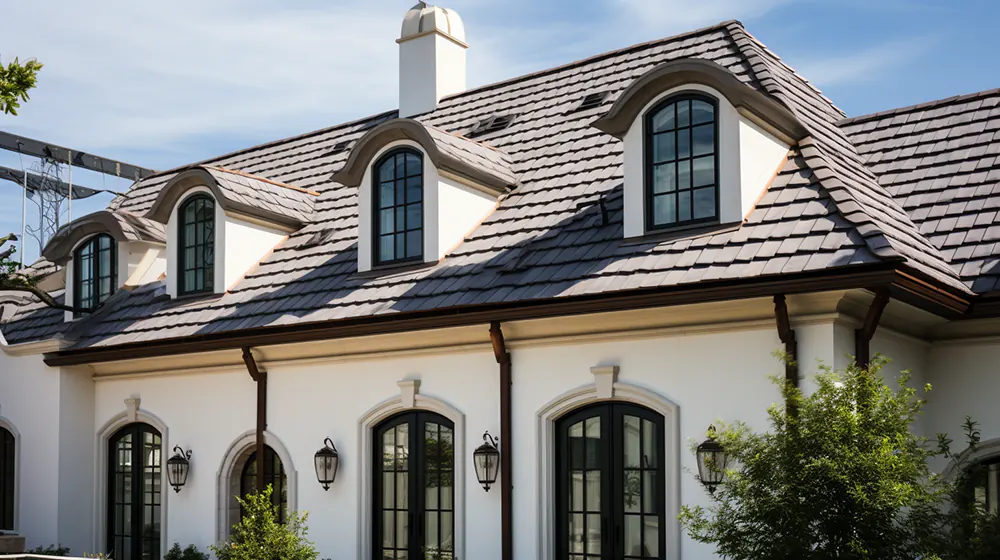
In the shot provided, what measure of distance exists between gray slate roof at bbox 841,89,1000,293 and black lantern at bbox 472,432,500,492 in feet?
17.7

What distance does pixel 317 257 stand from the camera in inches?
653

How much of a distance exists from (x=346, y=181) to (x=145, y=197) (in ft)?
25.2

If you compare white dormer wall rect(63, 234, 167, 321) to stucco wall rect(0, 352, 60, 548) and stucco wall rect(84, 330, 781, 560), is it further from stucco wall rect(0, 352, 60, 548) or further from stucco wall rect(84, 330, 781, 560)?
stucco wall rect(84, 330, 781, 560)

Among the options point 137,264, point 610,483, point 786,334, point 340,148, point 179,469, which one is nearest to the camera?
point 786,334

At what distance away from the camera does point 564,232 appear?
13906mm

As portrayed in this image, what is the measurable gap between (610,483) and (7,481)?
438 inches

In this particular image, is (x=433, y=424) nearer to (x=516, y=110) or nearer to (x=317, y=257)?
(x=317, y=257)

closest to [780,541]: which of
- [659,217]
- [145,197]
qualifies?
[659,217]

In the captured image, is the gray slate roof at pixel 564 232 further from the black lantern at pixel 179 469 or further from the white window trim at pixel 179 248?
the black lantern at pixel 179 469

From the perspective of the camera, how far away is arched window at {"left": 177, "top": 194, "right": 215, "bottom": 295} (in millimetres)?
17344

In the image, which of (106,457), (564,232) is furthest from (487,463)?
(106,457)

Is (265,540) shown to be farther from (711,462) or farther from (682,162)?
(682,162)

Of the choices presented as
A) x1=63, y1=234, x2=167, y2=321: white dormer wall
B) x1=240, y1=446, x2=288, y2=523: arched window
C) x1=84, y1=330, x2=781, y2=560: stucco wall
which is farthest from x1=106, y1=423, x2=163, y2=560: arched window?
x1=63, y1=234, x2=167, y2=321: white dormer wall

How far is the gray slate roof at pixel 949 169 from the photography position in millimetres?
12500
